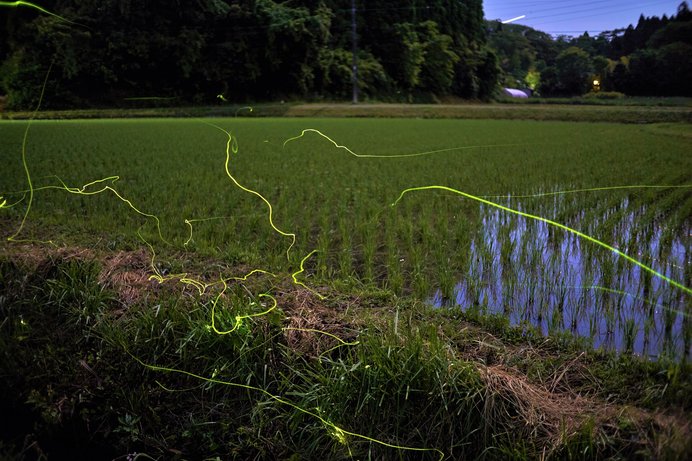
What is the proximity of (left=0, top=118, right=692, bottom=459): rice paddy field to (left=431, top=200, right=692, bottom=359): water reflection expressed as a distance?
0.01 meters

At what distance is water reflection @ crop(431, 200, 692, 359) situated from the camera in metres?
2.13

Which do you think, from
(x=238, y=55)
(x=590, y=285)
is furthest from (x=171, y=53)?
(x=590, y=285)

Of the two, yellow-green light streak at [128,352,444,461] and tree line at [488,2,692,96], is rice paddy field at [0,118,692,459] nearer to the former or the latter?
yellow-green light streak at [128,352,444,461]

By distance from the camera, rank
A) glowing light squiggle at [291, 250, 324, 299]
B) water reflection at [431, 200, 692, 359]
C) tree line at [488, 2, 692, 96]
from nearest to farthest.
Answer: water reflection at [431, 200, 692, 359] → glowing light squiggle at [291, 250, 324, 299] → tree line at [488, 2, 692, 96]

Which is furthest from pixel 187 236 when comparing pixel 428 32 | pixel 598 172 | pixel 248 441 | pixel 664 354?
pixel 428 32

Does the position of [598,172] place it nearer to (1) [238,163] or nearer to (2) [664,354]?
(2) [664,354]

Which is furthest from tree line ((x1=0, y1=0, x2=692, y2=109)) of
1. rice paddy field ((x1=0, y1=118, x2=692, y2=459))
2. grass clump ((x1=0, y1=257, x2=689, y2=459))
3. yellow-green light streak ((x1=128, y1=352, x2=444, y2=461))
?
yellow-green light streak ((x1=128, y1=352, x2=444, y2=461))

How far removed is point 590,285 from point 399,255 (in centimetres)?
116

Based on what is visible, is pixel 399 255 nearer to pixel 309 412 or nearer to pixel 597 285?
pixel 597 285

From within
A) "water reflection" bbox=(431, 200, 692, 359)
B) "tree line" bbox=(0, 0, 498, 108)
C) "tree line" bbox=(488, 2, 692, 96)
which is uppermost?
"tree line" bbox=(0, 0, 498, 108)

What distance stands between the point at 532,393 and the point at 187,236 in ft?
8.87

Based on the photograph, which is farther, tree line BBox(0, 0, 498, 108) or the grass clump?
tree line BBox(0, 0, 498, 108)

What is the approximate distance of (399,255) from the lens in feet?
10.9

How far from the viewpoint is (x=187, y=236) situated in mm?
3668
